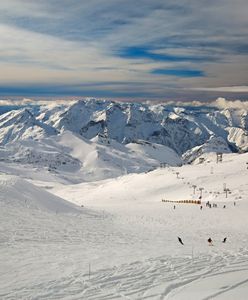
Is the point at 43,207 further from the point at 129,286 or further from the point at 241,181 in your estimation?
the point at 241,181

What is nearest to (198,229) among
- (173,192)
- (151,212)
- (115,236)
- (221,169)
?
(115,236)

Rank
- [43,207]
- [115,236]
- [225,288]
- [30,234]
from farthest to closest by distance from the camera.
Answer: [43,207]
[115,236]
[30,234]
[225,288]

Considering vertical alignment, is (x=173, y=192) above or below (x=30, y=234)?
below

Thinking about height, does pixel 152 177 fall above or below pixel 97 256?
below

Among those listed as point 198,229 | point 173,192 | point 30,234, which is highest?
point 30,234

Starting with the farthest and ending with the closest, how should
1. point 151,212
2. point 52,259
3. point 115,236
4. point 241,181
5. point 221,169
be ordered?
point 221,169 < point 241,181 < point 151,212 < point 115,236 < point 52,259

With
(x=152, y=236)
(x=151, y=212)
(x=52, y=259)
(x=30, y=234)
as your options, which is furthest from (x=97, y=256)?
(x=151, y=212)

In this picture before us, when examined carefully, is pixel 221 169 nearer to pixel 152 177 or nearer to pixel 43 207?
pixel 152 177

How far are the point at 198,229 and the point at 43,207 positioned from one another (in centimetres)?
1903

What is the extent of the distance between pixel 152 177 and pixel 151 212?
86288mm

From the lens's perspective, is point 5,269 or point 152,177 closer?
point 5,269

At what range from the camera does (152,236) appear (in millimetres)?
37656

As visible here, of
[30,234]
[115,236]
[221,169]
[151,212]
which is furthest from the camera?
[221,169]

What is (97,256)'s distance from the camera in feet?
85.0
